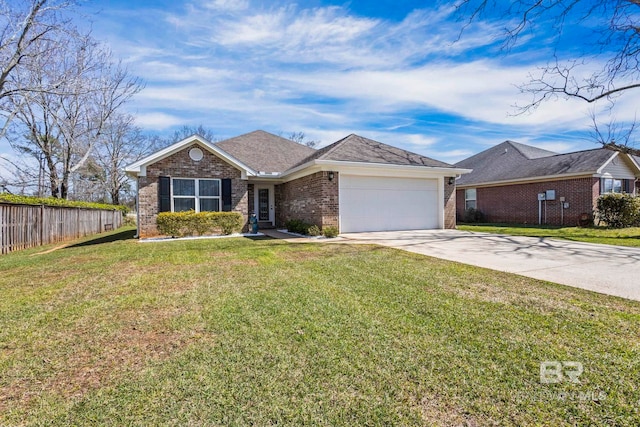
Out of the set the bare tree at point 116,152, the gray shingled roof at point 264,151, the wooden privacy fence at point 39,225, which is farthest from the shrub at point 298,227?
the bare tree at point 116,152

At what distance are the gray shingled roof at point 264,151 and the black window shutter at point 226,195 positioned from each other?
7.56 feet

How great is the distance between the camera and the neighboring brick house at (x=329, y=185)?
1168 centimetres

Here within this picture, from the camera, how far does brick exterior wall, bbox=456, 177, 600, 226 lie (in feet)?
50.1

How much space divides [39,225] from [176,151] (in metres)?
5.62

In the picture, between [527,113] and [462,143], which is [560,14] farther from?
[462,143]

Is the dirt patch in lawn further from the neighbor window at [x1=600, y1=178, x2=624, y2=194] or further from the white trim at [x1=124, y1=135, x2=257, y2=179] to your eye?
the neighbor window at [x1=600, y1=178, x2=624, y2=194]

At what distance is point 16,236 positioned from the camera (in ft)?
33.6

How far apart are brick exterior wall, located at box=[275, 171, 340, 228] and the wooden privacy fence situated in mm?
9509

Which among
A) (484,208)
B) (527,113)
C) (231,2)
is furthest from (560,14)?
(484,208)

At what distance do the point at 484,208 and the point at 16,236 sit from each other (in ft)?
76.4

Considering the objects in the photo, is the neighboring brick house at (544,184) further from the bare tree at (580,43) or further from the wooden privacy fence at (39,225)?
the wooden privacy fence at (39,225)

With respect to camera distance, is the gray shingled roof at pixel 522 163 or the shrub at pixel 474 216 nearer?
the gray shingled roof at pixel 522 163

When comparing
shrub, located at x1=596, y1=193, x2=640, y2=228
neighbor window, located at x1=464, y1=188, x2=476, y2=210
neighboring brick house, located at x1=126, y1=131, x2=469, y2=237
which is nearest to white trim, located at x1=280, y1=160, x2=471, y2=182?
neighboring brick house, located at x1=126, y1=131, x2=469, y2=237

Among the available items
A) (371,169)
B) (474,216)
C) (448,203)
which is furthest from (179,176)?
(474,216)
